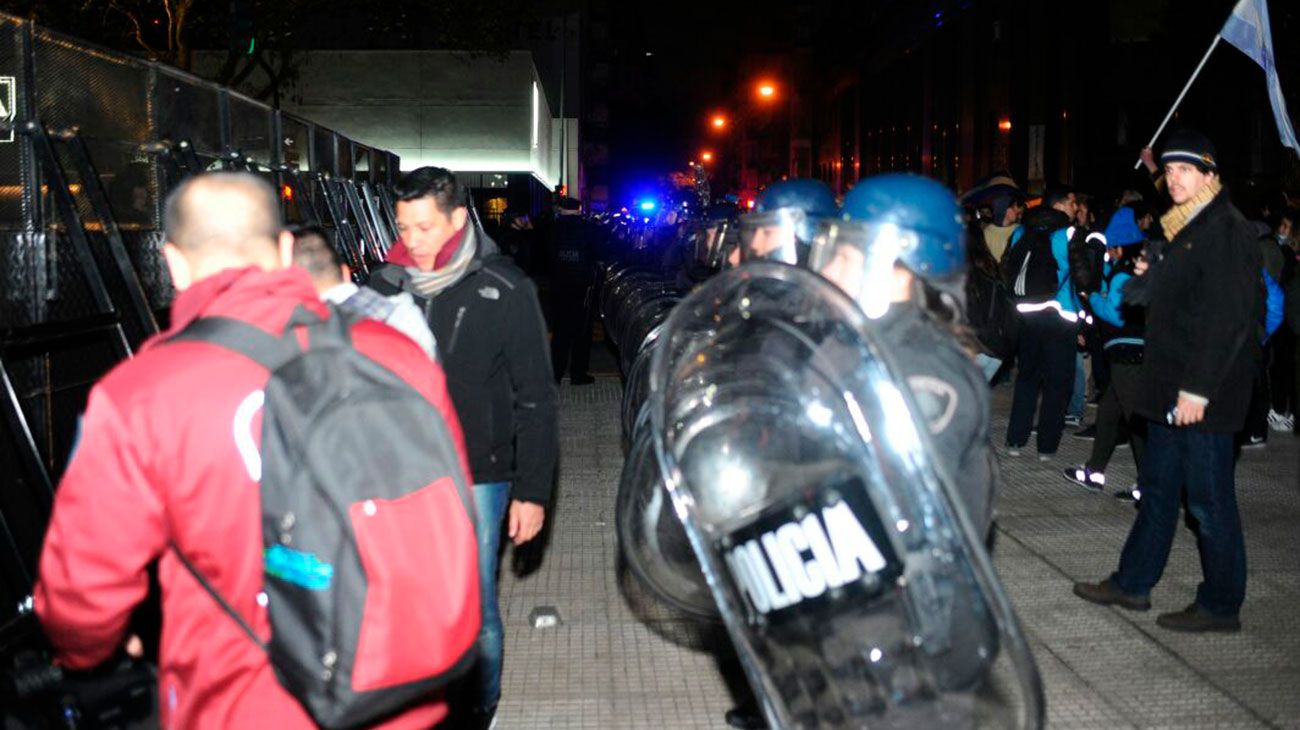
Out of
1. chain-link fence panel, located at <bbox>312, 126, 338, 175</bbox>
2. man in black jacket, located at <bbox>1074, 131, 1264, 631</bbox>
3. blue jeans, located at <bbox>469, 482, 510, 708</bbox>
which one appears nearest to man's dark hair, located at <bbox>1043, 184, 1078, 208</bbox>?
man in black jacket, located at <bbox>1074, 131, 1264, 631</bbox>

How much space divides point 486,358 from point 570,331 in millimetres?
9576

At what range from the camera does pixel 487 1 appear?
80.0ft

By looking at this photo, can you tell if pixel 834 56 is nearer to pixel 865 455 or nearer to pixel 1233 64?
pixel 1233 64

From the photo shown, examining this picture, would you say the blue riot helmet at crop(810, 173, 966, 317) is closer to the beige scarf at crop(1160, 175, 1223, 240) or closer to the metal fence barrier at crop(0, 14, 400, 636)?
the metal fence barrier at crop(0, 14, 400, 636)

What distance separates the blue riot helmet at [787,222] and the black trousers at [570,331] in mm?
8412

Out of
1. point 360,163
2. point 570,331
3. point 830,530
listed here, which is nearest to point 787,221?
point 830,530

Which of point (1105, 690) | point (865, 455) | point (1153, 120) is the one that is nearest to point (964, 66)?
point (1153, 120)

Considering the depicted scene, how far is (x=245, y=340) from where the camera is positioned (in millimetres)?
2400

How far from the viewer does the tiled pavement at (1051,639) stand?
510 cm

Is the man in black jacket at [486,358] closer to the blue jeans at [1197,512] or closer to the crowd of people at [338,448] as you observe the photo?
the crowd of people at [338,448]

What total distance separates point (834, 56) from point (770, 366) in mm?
68213

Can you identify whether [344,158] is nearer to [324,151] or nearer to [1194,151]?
[324,151]

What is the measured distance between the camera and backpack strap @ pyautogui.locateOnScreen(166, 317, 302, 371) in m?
2.39

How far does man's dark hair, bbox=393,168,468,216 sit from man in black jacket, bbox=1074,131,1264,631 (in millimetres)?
3037
